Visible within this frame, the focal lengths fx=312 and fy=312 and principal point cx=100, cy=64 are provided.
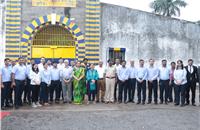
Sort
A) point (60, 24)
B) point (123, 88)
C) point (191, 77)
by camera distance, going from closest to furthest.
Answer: point (191, 77) < point (123, 88) < point (60, 24)

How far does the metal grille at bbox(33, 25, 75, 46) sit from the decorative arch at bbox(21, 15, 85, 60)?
310 mm

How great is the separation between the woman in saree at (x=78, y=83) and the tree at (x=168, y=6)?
2307 cm

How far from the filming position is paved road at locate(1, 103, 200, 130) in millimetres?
7527

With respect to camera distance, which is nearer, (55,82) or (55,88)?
(55,82)

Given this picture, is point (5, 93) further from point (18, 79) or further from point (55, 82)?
point (55, 82)

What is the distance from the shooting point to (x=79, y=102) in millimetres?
11156

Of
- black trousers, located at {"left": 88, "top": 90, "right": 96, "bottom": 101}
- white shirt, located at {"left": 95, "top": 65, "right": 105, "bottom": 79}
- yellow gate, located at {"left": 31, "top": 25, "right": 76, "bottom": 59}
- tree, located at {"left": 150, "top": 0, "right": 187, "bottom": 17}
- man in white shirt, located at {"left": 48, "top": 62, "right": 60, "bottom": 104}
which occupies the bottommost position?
black trousers, located at {"left": 88, "top": 90, "right": 96, "bottom": 101}

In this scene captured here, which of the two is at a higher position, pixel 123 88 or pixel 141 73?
pixel 141 73

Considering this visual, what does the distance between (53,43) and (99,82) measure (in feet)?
17.1

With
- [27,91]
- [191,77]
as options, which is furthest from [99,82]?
[191,77]

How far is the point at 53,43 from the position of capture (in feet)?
51.9

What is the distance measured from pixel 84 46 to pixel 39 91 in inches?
210

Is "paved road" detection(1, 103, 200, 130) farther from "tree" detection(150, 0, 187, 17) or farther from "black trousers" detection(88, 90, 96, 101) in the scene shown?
"tree" detection(150, 0, 187, 17)

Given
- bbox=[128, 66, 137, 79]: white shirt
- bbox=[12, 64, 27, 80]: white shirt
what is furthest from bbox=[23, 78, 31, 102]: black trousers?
bbox=[128, 66, 137, 79]: white shirt
